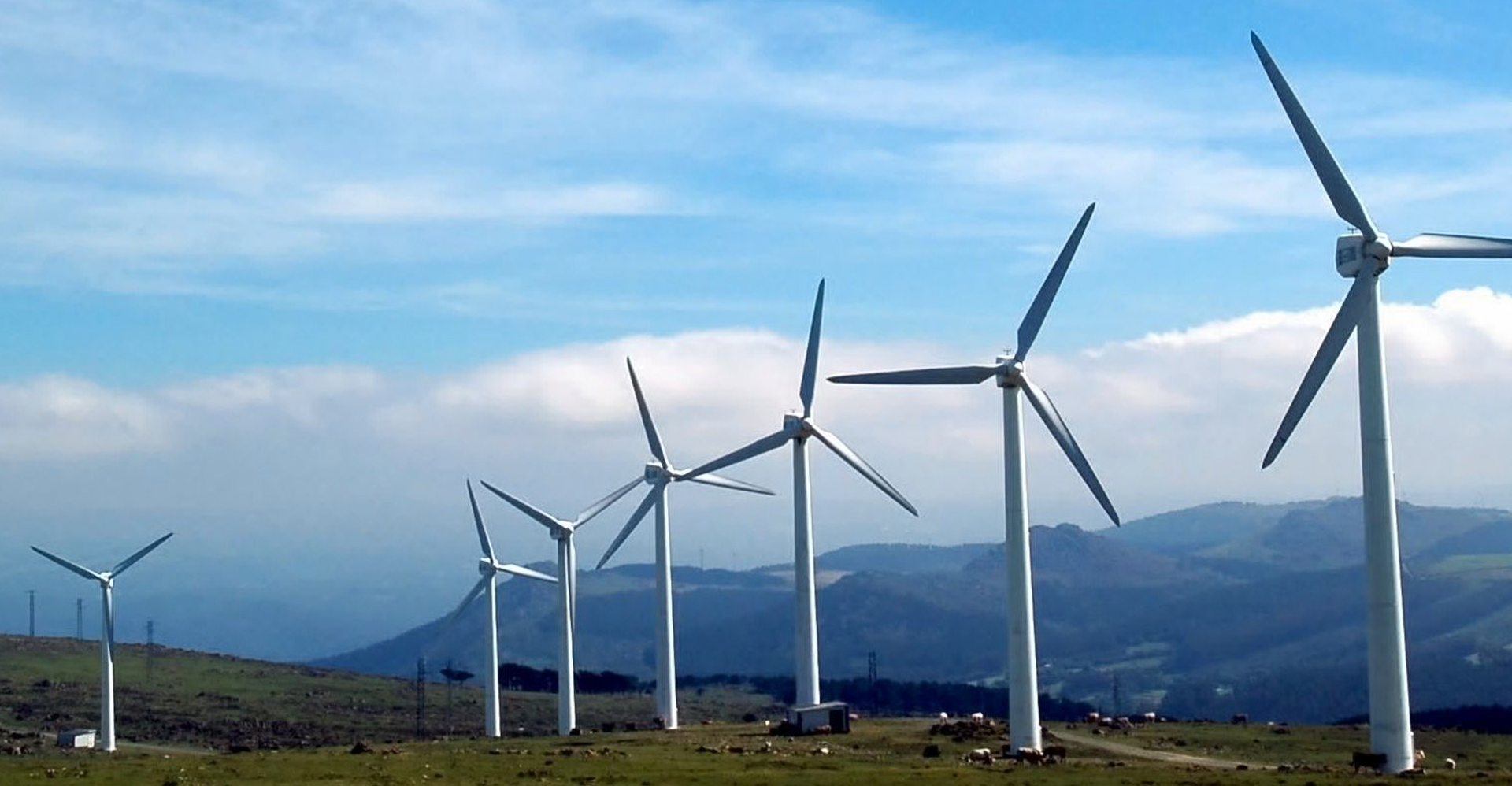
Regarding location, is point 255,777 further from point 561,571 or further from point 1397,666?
point 561,571

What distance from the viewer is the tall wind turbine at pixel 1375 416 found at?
67125 millimetres

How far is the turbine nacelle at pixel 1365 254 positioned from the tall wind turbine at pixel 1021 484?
605 inches

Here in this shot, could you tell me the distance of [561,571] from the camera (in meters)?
135

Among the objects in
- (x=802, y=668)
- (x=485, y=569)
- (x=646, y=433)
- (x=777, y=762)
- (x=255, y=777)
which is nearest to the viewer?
(x=255, y=777)

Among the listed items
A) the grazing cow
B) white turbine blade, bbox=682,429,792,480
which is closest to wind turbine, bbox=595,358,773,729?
white turbine blade, bbox=682,429,792,480

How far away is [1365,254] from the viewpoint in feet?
231

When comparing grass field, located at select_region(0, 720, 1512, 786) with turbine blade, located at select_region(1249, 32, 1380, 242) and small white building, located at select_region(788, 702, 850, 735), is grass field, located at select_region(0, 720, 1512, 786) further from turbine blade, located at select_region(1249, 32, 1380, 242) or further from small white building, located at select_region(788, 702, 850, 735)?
turbine blade, located at select_region(1249, 32, 1380, 242)

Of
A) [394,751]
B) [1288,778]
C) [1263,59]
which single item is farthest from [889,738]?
[1263,59]

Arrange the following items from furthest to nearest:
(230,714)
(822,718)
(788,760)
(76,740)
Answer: (230,714)
(76,740)
(822,718)
(788,760)

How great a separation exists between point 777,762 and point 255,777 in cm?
2122

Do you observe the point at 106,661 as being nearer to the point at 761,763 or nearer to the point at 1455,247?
the point at 761,763

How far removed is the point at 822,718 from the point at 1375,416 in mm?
48723

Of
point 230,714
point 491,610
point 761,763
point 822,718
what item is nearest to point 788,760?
point 761,763

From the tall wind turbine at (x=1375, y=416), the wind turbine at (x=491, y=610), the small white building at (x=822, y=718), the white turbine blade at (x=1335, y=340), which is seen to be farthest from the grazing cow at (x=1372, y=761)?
the wind turbine at (x=491, y=610)
